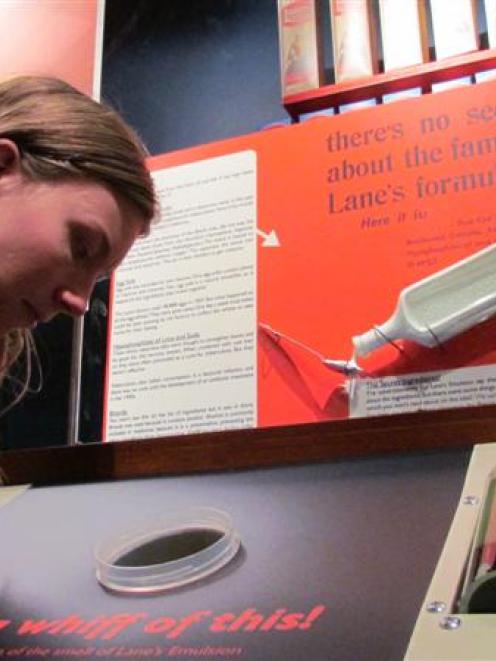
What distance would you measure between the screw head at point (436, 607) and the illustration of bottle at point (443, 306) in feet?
1.83

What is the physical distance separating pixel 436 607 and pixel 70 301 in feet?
1.87

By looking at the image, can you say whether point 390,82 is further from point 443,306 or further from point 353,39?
point 443,306

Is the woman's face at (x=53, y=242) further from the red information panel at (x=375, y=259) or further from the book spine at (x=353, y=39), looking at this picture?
the book spine at (x=353, y=39)

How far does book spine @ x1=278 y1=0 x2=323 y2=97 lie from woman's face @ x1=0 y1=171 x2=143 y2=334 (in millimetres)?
612

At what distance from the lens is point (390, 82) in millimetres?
1330

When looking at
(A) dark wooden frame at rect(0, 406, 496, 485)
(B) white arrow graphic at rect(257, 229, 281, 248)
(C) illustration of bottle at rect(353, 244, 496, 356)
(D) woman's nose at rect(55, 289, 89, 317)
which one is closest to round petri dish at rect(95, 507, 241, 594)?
(A) dark wooden frame at rect(0, 406, 496, 485)

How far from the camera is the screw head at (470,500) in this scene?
24.0 inches

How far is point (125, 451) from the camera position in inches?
34.4

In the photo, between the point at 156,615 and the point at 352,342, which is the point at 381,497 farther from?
the point at 352,342

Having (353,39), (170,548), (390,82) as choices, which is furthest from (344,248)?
(170,548)

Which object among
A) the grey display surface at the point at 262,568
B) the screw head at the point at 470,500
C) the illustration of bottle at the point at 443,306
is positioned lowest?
the grey display surface at the point at 262,568

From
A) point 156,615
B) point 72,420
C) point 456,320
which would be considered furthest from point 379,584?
point 72,420

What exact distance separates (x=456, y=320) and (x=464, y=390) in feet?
0.32

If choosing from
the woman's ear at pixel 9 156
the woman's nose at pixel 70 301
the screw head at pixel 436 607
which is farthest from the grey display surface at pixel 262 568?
the woman's ear at pixel 9 156
